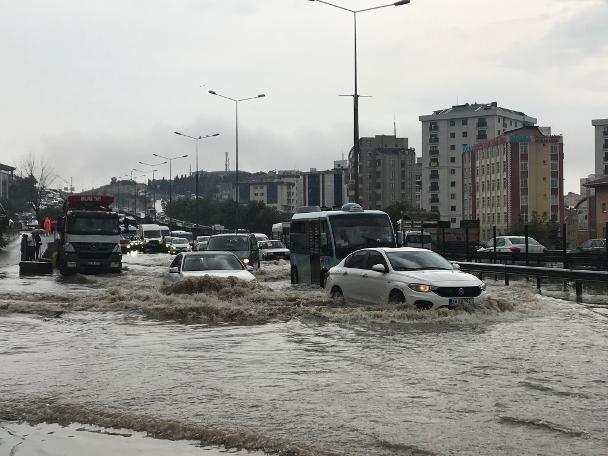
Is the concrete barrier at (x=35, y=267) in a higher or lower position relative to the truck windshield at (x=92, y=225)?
lower

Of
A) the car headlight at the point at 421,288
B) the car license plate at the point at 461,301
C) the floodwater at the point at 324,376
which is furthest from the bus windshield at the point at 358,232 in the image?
the car license plate at the point at 461,301

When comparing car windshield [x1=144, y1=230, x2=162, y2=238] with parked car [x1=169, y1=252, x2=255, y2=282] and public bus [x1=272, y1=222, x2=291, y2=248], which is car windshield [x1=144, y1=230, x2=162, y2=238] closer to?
public bus [x1=272, y1=222, x2=291, y2=248]

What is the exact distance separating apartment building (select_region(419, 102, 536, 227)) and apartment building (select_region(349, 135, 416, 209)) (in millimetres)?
15145

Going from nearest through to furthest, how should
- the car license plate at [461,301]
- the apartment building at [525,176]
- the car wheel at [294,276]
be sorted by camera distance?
the car license plate at [461,301]
the car wheel at [294,276]
the apartment building at [525,176]

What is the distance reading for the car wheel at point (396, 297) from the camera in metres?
16.3

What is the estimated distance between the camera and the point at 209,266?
69.2ft

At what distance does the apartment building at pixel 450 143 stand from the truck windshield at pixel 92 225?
118 m

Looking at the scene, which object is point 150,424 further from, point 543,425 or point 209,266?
point 209,266

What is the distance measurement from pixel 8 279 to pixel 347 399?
26634mm

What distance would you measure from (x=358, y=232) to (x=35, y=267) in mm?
17316

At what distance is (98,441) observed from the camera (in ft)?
23.4

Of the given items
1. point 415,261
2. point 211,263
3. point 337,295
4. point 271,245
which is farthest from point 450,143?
point 415,261

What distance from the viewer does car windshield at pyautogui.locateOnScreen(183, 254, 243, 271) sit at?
69.1ft

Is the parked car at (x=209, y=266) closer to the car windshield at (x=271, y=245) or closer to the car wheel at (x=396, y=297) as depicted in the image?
the car wheel at (x=396, y=297)
